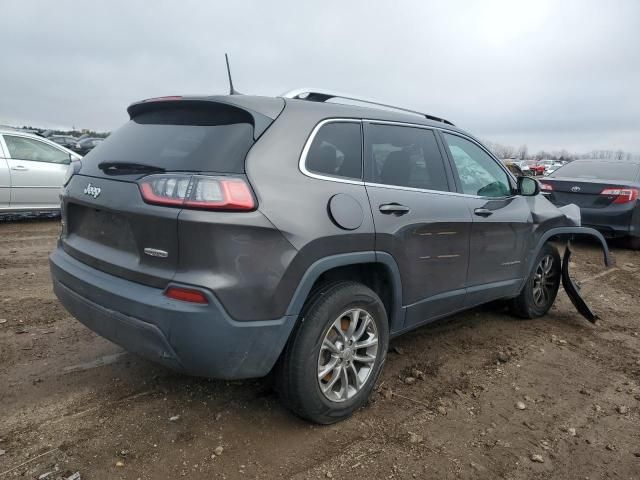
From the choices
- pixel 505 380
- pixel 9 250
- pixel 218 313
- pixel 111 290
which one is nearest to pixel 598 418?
pixel 505 380

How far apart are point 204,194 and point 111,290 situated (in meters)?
0.70

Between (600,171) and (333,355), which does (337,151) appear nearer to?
(333,355)

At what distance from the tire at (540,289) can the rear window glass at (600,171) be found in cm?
484

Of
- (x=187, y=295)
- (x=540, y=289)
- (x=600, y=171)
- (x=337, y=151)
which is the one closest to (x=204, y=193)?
(x=187, y=295)

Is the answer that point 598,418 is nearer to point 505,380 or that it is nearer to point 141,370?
point 505,380

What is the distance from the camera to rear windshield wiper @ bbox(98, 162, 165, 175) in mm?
2459

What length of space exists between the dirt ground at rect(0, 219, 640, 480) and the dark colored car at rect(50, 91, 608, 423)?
338 mm

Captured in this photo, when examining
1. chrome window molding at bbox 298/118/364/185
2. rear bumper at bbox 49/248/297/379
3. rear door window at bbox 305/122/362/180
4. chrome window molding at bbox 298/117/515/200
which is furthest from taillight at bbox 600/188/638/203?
→ rear bumper at bbox 49/248/297/379

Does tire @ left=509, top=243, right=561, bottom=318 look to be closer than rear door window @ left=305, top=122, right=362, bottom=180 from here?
No

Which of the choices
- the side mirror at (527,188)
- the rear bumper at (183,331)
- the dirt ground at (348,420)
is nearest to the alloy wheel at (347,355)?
the dirt ground at (348,420)

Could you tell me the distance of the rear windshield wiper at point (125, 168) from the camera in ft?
8.07

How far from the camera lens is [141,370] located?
3.30 meters

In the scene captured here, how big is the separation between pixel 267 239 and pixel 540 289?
343 cm

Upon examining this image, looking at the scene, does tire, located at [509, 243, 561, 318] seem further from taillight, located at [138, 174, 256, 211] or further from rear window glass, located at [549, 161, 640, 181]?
rear window glass, located at [549, 161, 640, 181]
